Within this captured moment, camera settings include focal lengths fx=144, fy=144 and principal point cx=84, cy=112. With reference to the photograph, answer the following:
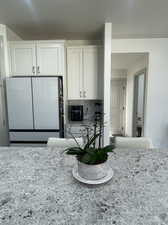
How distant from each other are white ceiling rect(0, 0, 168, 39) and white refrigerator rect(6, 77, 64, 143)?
96cm

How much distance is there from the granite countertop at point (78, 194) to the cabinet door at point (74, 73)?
6.58 feet

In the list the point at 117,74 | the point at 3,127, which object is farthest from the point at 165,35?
the point at 3,127

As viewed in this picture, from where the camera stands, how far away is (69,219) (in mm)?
663

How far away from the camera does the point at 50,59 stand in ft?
8.95

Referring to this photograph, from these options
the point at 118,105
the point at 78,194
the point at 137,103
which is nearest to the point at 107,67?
the point at 78,194

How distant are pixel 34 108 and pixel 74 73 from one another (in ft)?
3.65

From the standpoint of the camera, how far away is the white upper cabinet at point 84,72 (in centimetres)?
295

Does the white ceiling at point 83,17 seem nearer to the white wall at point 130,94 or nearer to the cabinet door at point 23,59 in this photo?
the cabinet door at point 23,59

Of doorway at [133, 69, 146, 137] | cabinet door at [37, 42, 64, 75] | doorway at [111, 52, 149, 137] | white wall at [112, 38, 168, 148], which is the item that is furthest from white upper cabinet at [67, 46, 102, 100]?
doorway at [133, 69, 146, 137]

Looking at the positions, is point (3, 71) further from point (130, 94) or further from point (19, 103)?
point (130, 94)

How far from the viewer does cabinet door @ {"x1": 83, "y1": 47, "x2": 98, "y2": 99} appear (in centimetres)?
294

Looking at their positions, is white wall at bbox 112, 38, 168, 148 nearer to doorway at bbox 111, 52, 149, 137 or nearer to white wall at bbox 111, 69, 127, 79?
doorway at bbox 111, 52, 149, 137

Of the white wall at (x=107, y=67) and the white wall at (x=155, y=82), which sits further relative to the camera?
the white wall at (x=155, y=82)

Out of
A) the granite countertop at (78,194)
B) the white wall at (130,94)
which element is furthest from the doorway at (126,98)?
the granite countertop at (78,194)
